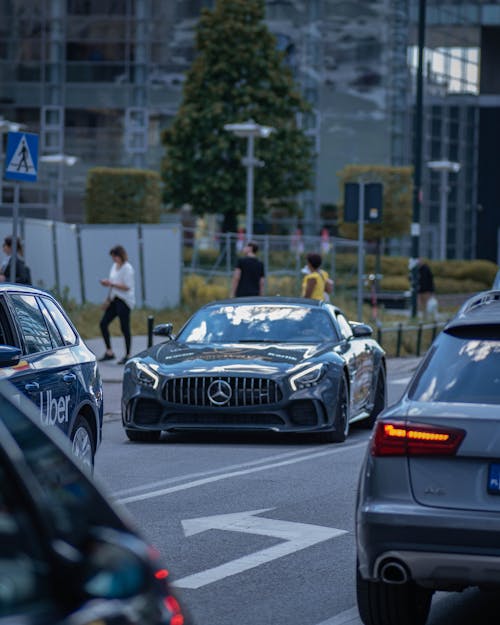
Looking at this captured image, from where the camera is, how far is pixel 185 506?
411 inches

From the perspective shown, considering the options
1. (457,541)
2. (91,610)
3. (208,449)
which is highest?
(91,610)

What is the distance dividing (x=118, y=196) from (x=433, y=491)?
4483 cm

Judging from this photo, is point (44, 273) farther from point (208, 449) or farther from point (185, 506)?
point (185, 506)

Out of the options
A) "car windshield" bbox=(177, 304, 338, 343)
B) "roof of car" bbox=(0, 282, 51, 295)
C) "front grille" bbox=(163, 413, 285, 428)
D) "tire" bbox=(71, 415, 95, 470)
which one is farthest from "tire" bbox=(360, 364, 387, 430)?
"roof of car" bbox=(0, 282, 51, 295)

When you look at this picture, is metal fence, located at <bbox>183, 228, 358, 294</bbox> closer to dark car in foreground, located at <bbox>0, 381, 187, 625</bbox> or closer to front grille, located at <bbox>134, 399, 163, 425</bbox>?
front grille, located at <bbox>134, 399, 163, 425</bbox>

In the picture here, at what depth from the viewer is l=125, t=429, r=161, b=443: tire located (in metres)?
14.6

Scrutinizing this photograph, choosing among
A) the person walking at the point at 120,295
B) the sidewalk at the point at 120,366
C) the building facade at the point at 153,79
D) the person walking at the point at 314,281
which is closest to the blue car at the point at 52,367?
the sidewalk at the point at 120,366

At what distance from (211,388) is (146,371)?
0.63m

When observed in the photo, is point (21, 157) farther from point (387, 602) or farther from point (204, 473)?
point (387, 602)

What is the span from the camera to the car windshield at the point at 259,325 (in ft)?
49.6

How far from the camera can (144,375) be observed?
14195 mm

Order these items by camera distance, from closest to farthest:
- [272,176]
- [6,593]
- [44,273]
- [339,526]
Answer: [6,593], [339,526], [44,273], [272,176]

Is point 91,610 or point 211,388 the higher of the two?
point 91,610

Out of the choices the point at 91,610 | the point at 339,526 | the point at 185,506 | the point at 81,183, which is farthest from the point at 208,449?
the point at 81,183
